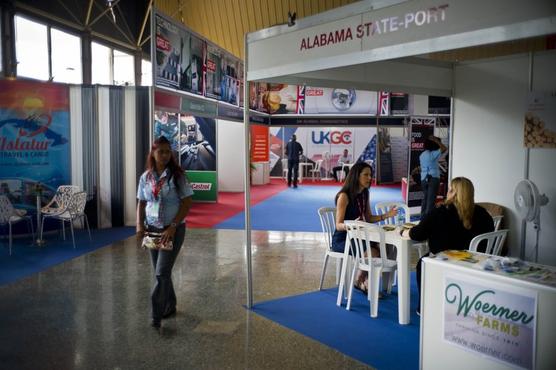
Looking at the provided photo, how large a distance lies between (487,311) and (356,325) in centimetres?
153

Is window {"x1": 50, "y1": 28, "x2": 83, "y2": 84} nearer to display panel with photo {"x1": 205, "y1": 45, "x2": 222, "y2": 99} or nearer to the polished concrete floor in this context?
display panel with photo {"x1": 205, "y1": 45, "x2": 222, "y2": 99}

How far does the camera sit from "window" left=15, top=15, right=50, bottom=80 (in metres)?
8.89

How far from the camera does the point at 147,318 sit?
4.07 meters

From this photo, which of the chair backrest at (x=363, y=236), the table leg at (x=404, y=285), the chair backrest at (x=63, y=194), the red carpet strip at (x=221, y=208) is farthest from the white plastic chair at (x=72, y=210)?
the table leg at (x=404, y=285)

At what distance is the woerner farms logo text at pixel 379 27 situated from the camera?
256 centimetres

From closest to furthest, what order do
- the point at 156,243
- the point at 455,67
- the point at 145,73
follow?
the point at 156,243 → the point at 455,67 → the point at 145,73

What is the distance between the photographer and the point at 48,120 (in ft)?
24.7

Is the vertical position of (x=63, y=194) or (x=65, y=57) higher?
(x=65, y=57)

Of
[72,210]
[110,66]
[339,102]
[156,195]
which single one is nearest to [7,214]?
[72,210]

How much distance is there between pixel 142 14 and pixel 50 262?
366 inches

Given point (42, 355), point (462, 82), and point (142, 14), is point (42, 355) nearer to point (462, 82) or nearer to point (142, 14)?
point (462, 82)

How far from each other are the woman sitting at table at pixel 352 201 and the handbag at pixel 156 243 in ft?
5.06

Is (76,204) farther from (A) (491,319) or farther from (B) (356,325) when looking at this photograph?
(A) (491,319)

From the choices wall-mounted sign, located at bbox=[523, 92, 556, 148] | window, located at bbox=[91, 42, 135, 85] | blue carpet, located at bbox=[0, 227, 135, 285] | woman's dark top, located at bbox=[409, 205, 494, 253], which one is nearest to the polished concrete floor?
blue carpet, located at bbox=[0, 227, 135, 285]
